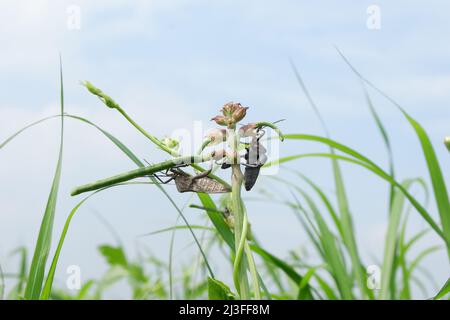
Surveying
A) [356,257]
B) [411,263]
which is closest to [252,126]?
[356,257]

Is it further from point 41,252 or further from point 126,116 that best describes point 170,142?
point 41,252

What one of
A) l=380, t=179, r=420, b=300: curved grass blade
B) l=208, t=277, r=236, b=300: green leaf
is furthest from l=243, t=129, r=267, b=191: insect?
l=380, t=179, r=420, b=300: curved grass blade

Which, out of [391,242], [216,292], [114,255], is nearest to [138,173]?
[216,292]

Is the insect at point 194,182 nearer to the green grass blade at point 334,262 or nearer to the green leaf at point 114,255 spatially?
the green grass blade at point 334,262

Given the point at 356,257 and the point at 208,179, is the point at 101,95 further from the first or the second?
the point at 356,257

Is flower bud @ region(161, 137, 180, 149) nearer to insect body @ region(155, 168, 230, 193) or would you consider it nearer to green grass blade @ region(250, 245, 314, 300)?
insect body @ region(155, 168, 230, 193)

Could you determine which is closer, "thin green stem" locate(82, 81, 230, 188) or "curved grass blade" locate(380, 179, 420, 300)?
"thin green stem" locate(82, 81, 230, 188)

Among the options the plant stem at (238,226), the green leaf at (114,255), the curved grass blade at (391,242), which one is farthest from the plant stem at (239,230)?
the green leaf at (114,255)
